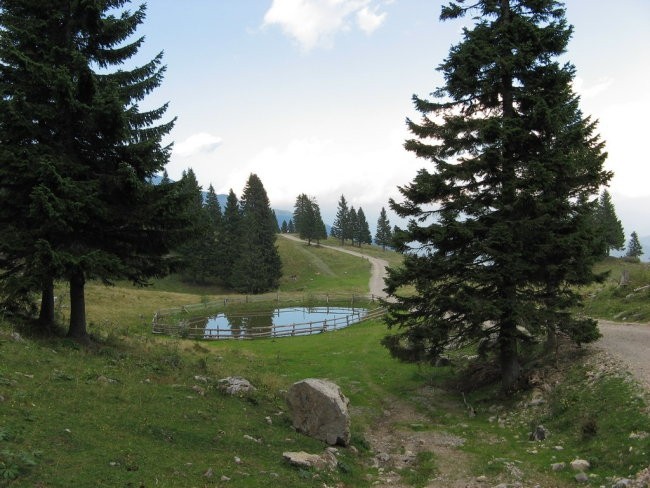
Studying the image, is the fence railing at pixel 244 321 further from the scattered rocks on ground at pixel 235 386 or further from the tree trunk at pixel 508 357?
the tree trunk at pixel 508 357

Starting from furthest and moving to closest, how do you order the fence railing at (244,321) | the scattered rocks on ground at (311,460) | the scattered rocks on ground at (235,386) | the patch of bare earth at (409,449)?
the fence railing at (244,321) → the scattered rocks on ground at (235,386) → the patch of bare earth at (409,449) → the scattered rocks on ground at (311,460)

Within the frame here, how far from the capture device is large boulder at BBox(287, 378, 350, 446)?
13688mm

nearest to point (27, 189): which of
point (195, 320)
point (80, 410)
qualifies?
point (80, 410)

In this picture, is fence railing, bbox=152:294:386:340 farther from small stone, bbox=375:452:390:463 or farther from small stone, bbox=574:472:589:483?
small stone, bbox=574:472:589:483

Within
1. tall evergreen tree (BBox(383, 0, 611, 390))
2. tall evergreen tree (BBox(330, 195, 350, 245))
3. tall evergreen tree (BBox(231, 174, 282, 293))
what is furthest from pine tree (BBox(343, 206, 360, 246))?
tall evergreen tree (BBox(383, 0, 611, 390))

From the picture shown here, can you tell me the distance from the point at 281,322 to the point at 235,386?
35.5 metres

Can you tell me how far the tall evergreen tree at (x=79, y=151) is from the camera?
15688 millimetres

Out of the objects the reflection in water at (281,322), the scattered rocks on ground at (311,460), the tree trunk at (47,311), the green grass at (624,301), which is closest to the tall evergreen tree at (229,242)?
the reflection in water at (281,322)

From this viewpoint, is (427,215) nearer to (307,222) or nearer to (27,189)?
(27,189)

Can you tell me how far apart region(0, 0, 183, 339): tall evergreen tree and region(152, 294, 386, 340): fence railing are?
22.1 meters

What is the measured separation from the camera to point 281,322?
51781 millimetres

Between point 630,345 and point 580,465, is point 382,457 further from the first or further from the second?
point 630,345

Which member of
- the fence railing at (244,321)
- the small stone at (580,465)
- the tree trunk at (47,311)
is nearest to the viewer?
the small stone at (580,465)

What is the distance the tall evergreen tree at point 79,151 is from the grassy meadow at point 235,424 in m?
3.36
